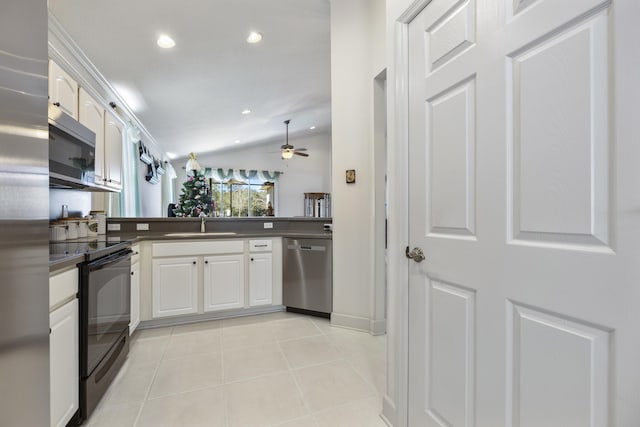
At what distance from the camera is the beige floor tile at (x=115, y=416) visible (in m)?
1.49

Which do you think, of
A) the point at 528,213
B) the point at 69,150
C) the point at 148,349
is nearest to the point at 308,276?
the point at 148,349

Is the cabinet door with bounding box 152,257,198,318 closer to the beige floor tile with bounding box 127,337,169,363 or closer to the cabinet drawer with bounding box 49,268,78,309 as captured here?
the beige floor tile with bounding box 127,337,169,363

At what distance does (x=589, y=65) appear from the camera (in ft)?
2.30

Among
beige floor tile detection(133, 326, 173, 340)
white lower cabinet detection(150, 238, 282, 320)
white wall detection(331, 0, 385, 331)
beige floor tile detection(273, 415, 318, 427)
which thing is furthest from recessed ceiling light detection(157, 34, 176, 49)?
beige floor tile detection(273, 415, 318, 427)

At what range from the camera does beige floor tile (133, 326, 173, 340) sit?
2.60 meters

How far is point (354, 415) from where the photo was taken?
156 cm

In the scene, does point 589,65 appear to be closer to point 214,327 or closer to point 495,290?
point 495,290

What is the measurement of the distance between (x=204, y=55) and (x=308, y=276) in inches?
105

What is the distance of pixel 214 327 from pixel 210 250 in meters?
0.77

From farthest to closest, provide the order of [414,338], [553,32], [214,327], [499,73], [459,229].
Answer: [214,327]
[414,338]
[459,229]
[499,73]
[553,32]

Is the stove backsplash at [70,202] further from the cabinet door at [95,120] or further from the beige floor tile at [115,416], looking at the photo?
the beige floor tile at [115,416]

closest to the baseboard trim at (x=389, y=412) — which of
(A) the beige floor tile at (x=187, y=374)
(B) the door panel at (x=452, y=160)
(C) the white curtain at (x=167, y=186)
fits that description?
(B) the door panel at (x=452, y=160)

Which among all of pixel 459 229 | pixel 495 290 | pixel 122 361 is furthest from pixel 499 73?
pixel 122 361

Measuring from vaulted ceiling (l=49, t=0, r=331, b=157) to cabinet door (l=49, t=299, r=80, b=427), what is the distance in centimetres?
228
